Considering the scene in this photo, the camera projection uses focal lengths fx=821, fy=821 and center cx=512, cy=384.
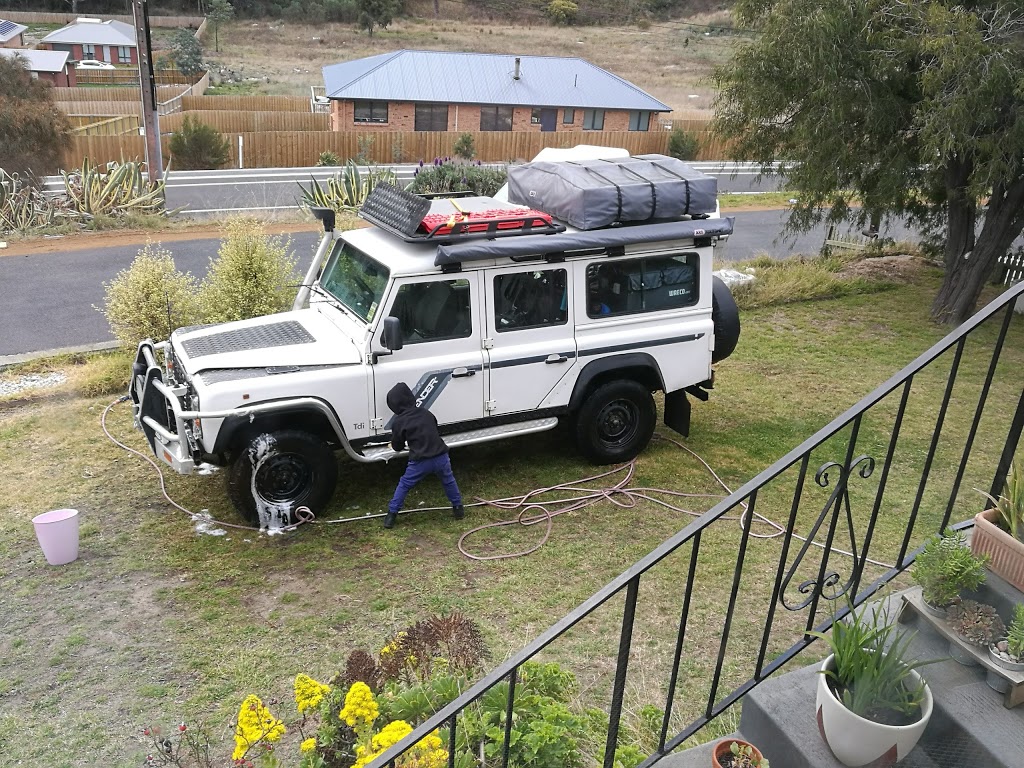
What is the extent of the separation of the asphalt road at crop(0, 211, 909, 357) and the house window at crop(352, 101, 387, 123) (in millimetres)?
22614

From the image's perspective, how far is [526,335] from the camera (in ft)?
23.0

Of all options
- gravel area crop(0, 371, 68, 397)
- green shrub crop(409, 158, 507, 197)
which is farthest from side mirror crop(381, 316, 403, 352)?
green shrub crop(409, 158, 507, 197)

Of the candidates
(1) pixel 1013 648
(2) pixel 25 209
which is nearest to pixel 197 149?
(2) pixel 25 209

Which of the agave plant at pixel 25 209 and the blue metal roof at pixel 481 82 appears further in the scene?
the blue metal roof at pixel 481 82

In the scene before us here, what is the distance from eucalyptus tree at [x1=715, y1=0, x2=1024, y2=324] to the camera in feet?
33.3

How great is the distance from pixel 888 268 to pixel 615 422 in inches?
403

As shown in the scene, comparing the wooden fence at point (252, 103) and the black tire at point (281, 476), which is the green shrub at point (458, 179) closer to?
the black tire at point (281, 476)

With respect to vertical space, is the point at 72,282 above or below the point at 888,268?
below

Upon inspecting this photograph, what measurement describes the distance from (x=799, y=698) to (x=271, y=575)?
4.08m

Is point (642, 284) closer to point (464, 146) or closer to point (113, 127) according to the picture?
point (464, 146)

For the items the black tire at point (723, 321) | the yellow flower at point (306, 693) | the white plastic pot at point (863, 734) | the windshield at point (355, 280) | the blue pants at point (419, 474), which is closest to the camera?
the white plastic pot at point (863, 734)

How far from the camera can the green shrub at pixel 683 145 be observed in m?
37.4

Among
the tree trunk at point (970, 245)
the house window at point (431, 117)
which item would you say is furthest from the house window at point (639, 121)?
the tree trunk at point (970, 245)

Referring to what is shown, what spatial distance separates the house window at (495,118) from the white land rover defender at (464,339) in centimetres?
3514
